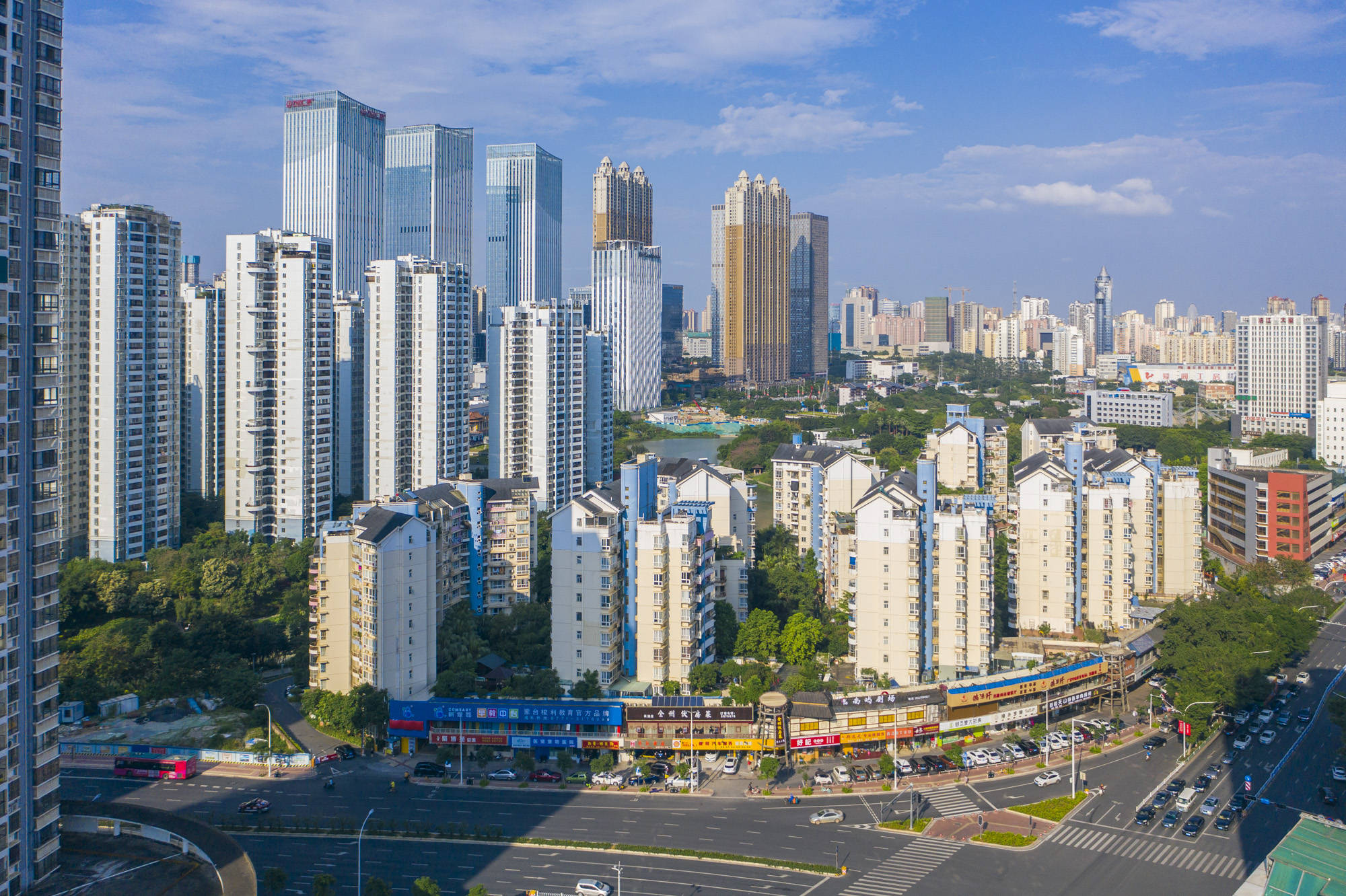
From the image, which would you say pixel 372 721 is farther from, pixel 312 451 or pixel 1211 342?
pixel 1211 342

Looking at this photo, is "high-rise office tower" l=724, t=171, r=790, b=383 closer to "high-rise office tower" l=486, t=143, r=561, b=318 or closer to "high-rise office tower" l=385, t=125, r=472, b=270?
"high-rise office tower" l=486, t=143, r=561, b=318

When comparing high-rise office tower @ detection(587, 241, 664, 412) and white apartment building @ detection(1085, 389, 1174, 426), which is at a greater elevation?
high-rise office tower @ detection(587, 241, 664, 412)

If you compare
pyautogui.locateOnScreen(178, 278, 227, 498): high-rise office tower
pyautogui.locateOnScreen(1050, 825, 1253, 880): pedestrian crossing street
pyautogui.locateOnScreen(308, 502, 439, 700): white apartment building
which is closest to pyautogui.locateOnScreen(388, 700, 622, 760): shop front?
pyautogui.locateOnScreen(308, 502, 439, 700): white apartment building

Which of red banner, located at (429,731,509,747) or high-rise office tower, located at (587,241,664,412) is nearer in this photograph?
red banner, located at (429,731,509,747)

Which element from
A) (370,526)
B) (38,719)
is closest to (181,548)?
(370,526)

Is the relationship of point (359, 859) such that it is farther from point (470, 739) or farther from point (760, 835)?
point (760, 835)

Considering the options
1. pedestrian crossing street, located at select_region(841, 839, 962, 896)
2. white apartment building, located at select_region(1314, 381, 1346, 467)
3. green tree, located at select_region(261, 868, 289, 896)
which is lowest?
pedestrian crossing street, located at select_region(841, 839, 962, 896)

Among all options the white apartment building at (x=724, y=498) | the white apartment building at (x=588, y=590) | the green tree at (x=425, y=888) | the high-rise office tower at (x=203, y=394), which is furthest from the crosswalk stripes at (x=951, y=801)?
the high-rise office tower at (x=203, y=394)
